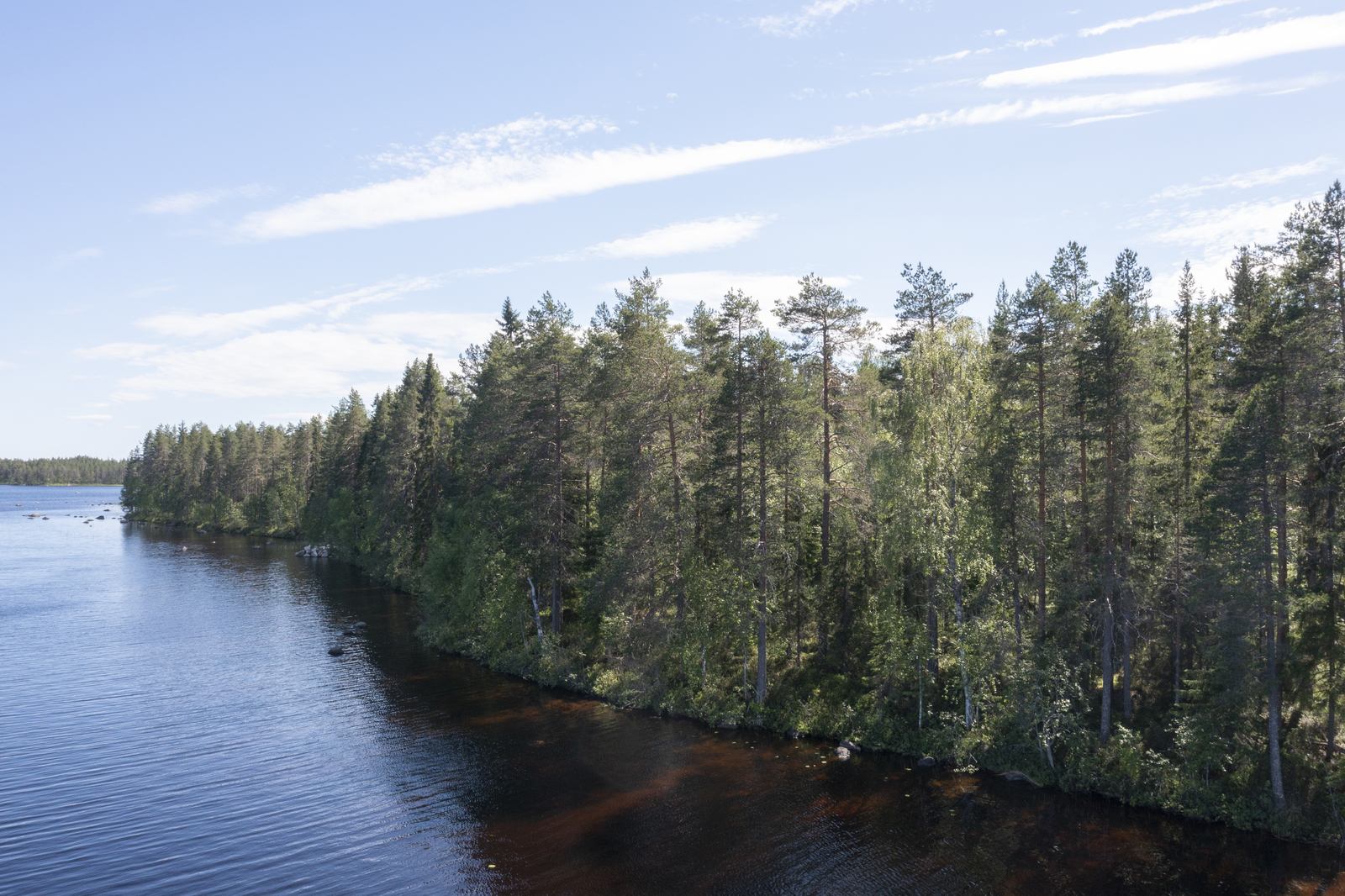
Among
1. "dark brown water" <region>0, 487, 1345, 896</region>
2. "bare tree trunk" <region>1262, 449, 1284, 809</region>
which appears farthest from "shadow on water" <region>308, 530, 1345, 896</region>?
"bare tree trunk" <region>1262, 449, 1284, 809</region>

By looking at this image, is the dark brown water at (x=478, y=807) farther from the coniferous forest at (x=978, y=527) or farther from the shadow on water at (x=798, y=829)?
the coniferous forest at (x=978, y=527)

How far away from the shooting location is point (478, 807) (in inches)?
982

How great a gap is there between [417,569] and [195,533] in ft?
284

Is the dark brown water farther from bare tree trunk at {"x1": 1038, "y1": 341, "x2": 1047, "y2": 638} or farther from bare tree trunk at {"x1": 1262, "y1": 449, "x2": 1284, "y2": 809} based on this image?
bare tree trunk at {"x1": 1038, "y1": 341, "x2": 1047, "y2": 638}

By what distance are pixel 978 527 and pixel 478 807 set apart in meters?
21.8

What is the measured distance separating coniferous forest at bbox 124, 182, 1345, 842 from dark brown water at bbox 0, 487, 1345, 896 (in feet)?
8.34

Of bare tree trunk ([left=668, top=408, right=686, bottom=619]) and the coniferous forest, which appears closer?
the coniferous forest

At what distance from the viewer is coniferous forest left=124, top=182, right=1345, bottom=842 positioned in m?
22.4

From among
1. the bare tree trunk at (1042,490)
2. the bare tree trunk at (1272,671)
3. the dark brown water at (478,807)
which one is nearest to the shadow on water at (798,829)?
the dark brown water at (478,807)

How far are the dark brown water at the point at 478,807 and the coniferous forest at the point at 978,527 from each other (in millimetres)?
2542

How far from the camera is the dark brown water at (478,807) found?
20.2m

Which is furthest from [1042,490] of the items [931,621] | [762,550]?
[762,550]

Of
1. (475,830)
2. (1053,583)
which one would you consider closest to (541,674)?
(475,830)

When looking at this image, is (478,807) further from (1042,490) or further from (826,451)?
(1042,490)
